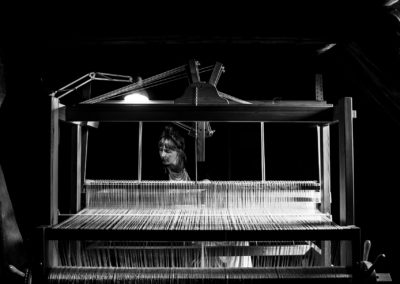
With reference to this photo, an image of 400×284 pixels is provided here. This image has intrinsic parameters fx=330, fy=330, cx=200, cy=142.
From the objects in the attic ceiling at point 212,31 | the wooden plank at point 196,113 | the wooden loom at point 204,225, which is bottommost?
the wooden loom at point 204,225

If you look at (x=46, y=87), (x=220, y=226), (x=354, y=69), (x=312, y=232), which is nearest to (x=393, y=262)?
(x=354, y=69)

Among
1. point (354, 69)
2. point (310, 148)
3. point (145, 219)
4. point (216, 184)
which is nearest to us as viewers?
point (145, 219)

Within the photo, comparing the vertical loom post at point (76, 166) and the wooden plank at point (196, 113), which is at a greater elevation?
the wooden plank at point (196, 113)

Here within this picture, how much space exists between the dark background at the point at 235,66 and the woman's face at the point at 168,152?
413mm

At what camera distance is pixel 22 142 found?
349cm

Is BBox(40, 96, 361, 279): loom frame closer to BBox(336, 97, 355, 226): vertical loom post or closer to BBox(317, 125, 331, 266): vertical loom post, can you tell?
BBox(336, 97, 355, 226): vertical loom post

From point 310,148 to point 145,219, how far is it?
2.35 metres

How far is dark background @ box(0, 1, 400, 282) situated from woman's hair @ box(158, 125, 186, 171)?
1.14 feet

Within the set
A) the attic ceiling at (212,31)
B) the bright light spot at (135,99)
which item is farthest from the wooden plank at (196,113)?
the attic ceiling at (212,31)

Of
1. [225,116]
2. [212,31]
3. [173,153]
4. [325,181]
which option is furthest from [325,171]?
[173,153]

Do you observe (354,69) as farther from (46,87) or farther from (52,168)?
(46,87)

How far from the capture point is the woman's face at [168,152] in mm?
3361

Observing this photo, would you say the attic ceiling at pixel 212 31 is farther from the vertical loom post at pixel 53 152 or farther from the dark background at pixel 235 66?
the vertical loom post at pixel 53 152

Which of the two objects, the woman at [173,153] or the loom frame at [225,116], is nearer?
the loom frame at [225,116]
